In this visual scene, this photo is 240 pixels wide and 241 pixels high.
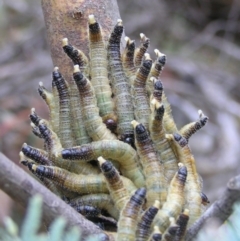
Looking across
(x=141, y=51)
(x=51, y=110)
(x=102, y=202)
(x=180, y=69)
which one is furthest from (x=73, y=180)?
(x=180, y=69)

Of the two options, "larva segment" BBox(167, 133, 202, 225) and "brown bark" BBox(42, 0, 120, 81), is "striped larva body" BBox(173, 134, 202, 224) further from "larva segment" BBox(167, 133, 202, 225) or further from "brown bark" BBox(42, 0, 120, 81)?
"brown bark" BBox(42, 0, 120, 81)

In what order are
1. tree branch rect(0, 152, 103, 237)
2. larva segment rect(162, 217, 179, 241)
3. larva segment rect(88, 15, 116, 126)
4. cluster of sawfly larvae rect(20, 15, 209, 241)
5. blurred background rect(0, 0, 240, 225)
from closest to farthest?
tree branch rect(0, 152, 103, 237) → larva segment rect(162, 217, 179, 241) → cluster of sawfly larvae rect(20, 15, 209, 241) → larva segment rect(88, 15, 116, 126) → blurred background rect(0, 0, 240, 225)

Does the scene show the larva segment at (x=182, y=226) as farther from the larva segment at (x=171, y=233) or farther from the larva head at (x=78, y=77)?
the larva head at (x=78, y=77)

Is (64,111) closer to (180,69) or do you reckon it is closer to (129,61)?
(129,61)

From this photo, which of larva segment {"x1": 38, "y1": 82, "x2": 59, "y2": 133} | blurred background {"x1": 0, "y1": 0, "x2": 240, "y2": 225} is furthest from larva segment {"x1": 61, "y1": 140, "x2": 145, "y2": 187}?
blurred background {"x1": 0, "y1": 0, "x2": 240, "y2": 225}

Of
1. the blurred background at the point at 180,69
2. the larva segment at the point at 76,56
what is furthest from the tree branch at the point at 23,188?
the blurred background at the point at 180,69

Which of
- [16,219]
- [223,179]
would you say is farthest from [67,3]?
[223,179]

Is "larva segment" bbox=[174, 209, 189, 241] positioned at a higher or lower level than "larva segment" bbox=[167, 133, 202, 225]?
lower
